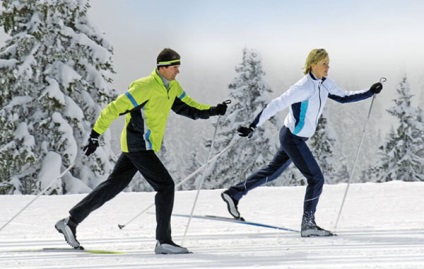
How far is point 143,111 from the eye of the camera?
6188 millimetres

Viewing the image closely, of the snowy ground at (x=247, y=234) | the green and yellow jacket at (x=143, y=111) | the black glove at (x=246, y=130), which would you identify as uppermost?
the green and yellow jacket at (x=143, y=111)

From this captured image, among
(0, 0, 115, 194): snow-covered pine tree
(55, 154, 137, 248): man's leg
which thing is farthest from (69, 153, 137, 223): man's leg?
(0, 0, 115, 194): snow-covered pine tree

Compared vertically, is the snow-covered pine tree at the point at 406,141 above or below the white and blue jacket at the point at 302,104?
below

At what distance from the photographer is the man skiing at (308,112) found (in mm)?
7160

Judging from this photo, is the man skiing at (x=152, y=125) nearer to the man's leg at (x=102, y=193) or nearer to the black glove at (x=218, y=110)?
the man's leg at (x=102, y=193)

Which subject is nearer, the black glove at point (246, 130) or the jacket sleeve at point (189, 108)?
the jacket sleeve at point (189, 108)

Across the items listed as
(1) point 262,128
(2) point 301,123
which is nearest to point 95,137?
(2) point 301,123

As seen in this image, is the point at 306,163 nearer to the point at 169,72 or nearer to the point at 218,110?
the point at 218,110

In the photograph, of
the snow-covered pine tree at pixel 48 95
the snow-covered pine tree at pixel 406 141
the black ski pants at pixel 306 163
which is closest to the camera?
the black ski pants at pixel 306 163

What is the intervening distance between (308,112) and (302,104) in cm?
10

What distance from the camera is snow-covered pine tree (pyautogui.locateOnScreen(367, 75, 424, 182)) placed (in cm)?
3572

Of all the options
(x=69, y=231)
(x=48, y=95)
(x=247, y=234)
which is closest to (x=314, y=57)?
(x=247, y=234)

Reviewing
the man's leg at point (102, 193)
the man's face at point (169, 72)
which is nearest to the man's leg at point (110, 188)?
the man's leg at point (102, 193)

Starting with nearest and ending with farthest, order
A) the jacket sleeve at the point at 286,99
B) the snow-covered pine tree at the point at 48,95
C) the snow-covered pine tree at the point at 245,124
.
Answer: the jacket sleeve at the point at 286,99 < the snow-covered pine tree at the point at 48,95 < the snow-covered pine tree at the point at 245,124
